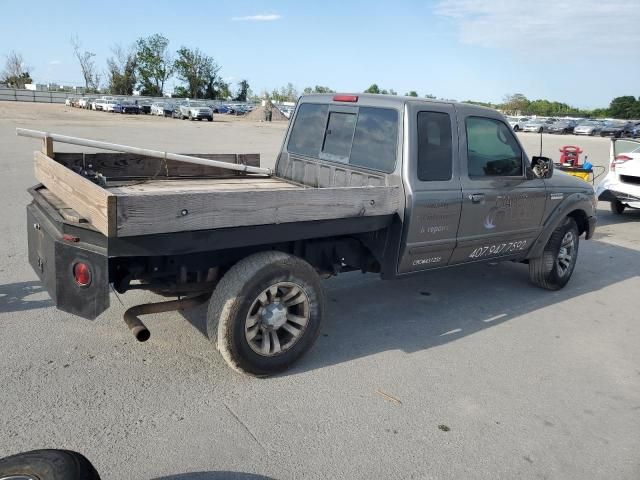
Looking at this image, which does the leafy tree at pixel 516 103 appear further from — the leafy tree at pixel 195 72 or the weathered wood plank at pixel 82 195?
the weathered wood plank at pixel 82 195

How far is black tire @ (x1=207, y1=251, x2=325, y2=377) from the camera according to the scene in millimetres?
3729

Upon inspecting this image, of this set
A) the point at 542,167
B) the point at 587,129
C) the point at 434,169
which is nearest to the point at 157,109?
the point at 587,129

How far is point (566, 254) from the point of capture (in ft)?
21.0

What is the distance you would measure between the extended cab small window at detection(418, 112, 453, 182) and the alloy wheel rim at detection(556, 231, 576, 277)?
7.43ft

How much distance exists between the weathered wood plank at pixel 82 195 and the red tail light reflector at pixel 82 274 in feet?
0.94

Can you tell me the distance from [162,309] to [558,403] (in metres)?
2.88

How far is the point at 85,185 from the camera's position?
3369mm

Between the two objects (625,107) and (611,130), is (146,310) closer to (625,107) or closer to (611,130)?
(611,130)

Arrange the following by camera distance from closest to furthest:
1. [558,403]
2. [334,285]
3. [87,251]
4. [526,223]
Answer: [87,251] < [558,403] < [526,223] < [334,285]

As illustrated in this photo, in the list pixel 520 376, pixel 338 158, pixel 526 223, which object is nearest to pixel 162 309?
pixel 338 158

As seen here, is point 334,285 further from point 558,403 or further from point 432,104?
point 558,403

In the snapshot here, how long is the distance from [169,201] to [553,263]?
4.52 meters

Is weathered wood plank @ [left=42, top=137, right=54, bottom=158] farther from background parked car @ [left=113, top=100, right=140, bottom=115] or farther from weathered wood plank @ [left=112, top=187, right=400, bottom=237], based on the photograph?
background parked car @ [left=113, top=100, right=140, bottom=115]

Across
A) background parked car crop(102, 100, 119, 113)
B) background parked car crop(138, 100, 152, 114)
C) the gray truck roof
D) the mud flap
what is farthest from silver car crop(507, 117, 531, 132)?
the mud flap
